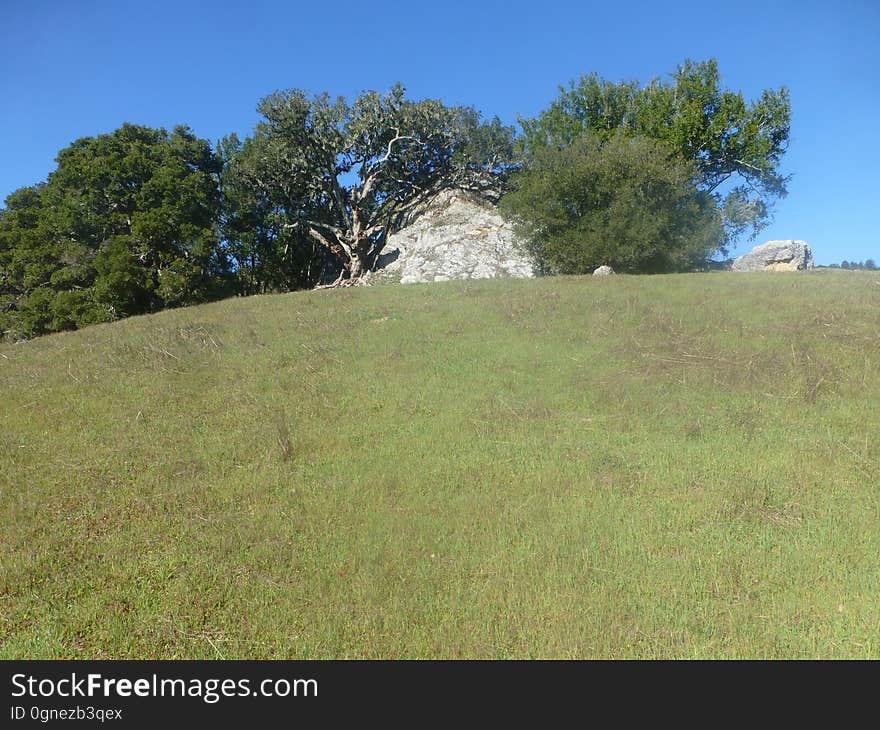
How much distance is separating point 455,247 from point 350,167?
40.7 feet

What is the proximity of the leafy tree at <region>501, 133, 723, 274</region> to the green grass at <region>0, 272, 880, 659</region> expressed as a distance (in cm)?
1263

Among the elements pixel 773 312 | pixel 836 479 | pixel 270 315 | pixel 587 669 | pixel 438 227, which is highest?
pixel 438 227

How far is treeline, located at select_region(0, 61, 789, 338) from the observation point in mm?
26891

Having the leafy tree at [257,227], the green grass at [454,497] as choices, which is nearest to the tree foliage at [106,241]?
the leafy tree at [257,227]

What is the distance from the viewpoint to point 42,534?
6.16 meters

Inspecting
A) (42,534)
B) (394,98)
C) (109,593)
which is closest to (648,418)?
(109,593)

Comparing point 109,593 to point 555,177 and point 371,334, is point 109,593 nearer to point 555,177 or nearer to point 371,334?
point 371,334

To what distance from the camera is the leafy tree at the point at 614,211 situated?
2553 cm

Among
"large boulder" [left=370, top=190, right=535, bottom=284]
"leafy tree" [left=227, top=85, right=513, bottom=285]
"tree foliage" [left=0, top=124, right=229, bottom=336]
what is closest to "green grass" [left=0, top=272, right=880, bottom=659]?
"tree foliage" [left=0, top=124, right=229, bottom=336]

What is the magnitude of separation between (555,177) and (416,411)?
71.0 feet

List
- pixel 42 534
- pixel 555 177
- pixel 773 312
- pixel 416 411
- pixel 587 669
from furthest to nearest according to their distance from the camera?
1. pixel 555 177
2. pixel 773 312
3. pixel 416 411
4. pixel 42 534
5. pixel 587 669

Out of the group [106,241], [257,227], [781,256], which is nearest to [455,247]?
[257,227]

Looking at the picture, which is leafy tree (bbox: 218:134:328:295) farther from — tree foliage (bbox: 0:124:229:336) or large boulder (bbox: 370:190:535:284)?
large boulder (bbox: 370:190:535:284)

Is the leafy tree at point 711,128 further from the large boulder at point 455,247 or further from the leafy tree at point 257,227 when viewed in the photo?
the leafy tree at point 257,227
